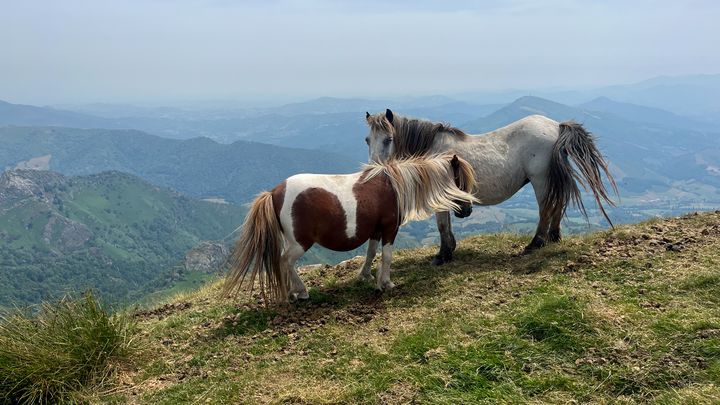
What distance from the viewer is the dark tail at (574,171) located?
8133 millimetres

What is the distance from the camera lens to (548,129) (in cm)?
848

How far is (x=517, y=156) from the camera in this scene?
337 inches

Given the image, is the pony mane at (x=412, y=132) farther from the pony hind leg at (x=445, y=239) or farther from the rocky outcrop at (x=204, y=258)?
the rocky outcrop at (x=204, y=258)

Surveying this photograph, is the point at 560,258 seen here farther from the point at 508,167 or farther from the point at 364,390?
the point at 364,390

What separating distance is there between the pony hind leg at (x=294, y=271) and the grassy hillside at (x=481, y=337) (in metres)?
0.25

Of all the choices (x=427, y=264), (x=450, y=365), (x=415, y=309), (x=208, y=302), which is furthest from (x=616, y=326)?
(x=208, y=302)

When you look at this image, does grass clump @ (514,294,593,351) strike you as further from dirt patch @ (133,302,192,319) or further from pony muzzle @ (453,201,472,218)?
dirt patch @ (133,302,192,319)

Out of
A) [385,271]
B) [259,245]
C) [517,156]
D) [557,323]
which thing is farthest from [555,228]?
[259,245]

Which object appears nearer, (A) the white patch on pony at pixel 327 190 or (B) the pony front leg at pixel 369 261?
(A) the white patch on pony at pixel 327 190

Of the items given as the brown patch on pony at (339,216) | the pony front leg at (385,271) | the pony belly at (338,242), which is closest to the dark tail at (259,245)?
the brown patch on pony at (339,216)

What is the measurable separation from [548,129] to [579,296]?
154 inches

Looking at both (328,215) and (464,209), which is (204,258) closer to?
(464,209)

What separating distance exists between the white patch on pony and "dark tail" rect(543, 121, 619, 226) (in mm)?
3735

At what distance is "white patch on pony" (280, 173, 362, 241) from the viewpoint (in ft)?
21.8
